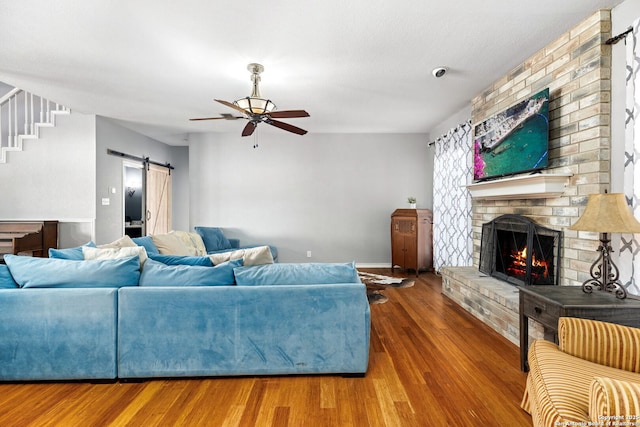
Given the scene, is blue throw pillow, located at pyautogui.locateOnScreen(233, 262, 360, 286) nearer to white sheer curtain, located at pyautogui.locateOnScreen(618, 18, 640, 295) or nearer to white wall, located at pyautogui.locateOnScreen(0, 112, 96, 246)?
white sheer curtain, located at pyautogui.locateOnScreen(618, 18, 640, 295)

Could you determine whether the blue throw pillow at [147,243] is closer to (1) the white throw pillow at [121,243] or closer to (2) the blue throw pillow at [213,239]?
(1) the white throw pillow at [121,243]

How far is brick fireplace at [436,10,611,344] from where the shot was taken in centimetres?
230

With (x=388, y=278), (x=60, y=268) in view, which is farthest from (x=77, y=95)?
(x=388, y=278)

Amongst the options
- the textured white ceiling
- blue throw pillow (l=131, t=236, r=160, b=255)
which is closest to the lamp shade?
the textured white ceiling

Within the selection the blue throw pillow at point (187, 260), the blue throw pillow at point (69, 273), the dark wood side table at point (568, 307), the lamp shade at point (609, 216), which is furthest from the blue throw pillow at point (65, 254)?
the lamp shade at point (609, 216)

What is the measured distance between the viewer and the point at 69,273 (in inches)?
81.1

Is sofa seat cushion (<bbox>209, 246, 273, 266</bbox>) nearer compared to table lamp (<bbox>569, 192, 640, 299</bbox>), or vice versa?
table lamp (<bbox>569, 192, 640, 299</bbox>)

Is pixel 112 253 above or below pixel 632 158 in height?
below

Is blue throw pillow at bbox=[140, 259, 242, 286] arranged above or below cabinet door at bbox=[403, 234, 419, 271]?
above

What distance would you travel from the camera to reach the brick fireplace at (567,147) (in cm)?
230

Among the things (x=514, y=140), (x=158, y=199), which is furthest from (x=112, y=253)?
(x=158, y=199)

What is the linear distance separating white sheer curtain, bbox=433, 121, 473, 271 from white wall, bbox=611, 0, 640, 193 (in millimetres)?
2086

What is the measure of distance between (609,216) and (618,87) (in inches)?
40.2

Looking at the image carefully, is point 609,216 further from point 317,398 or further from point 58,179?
point 58,179
